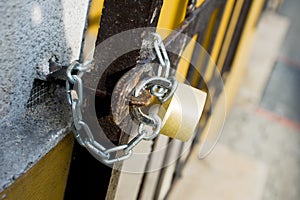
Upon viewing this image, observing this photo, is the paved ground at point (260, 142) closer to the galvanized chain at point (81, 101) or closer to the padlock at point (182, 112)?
the padlock at point (182, 112)

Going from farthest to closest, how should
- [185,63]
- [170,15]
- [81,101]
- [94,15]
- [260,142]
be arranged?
[260,142] → [185,63] → [170,15] → [94,15] → [81,101]

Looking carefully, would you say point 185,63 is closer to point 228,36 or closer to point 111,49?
point 111,49

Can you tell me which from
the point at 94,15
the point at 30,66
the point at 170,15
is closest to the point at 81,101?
the point at 30,66

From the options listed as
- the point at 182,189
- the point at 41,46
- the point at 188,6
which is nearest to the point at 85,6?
the point at 41,46

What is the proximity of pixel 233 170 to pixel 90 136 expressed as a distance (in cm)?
314

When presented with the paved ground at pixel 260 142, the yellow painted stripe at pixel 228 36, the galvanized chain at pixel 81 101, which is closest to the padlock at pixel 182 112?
the galvanized chain at pixel 81 101

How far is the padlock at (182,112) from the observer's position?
0.88 m

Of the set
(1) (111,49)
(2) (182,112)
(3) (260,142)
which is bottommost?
(3) (260,142)

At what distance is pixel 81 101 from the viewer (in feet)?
2.44

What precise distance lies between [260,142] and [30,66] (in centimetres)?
490

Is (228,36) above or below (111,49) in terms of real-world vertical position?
below

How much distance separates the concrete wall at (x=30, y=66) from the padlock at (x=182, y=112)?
0.68ft

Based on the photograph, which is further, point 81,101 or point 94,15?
point 94,15

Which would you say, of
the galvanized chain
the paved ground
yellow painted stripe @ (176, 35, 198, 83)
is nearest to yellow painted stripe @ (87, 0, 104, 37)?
the galvanized chain
